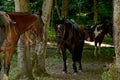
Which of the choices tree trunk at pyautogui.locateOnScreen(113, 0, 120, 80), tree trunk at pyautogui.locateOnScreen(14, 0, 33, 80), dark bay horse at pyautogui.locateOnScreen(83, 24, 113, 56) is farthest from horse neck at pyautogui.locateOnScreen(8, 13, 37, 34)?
dark bay horse at pyautogui.locateOnScreen(83, 24, 113, 56)

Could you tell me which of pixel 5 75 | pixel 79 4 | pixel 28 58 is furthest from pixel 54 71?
pixel 79 4

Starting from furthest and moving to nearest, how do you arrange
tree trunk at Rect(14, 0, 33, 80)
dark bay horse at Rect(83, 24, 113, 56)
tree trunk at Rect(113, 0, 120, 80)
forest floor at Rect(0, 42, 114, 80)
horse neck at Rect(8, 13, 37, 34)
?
dark bay horse at Rect(83, 24, 113, 56) → forest floor at Rect(0, 42, 114, 80) → tree trunk at Rect(14, 0, 33, 80) → horse neck at Rect(8, 13, 37, 34) → tree trunk at Rect(113, 0, 120, 80)

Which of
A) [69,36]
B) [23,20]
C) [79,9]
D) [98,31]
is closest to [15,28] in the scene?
[23,20]

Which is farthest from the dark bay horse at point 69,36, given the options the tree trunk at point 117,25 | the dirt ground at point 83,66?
the tree trunk at point 117,25

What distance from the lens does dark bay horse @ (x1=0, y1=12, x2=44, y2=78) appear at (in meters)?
7.16

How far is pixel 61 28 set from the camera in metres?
10.8

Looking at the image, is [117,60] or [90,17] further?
[90,17]

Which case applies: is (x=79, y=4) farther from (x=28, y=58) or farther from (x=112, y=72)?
(x=112, y=72)

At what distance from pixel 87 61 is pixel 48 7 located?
559 centimetres

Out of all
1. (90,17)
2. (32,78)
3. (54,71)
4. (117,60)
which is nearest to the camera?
(117,60)

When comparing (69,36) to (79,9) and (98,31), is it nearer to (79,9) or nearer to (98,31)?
(98,31)

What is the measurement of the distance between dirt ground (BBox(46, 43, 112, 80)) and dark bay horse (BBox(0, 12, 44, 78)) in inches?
120

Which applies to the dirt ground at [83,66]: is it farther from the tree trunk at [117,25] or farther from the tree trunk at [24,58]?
the tree trunk at [117,25]

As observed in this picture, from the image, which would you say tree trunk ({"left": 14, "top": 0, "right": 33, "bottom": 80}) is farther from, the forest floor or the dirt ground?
the dirt ground
